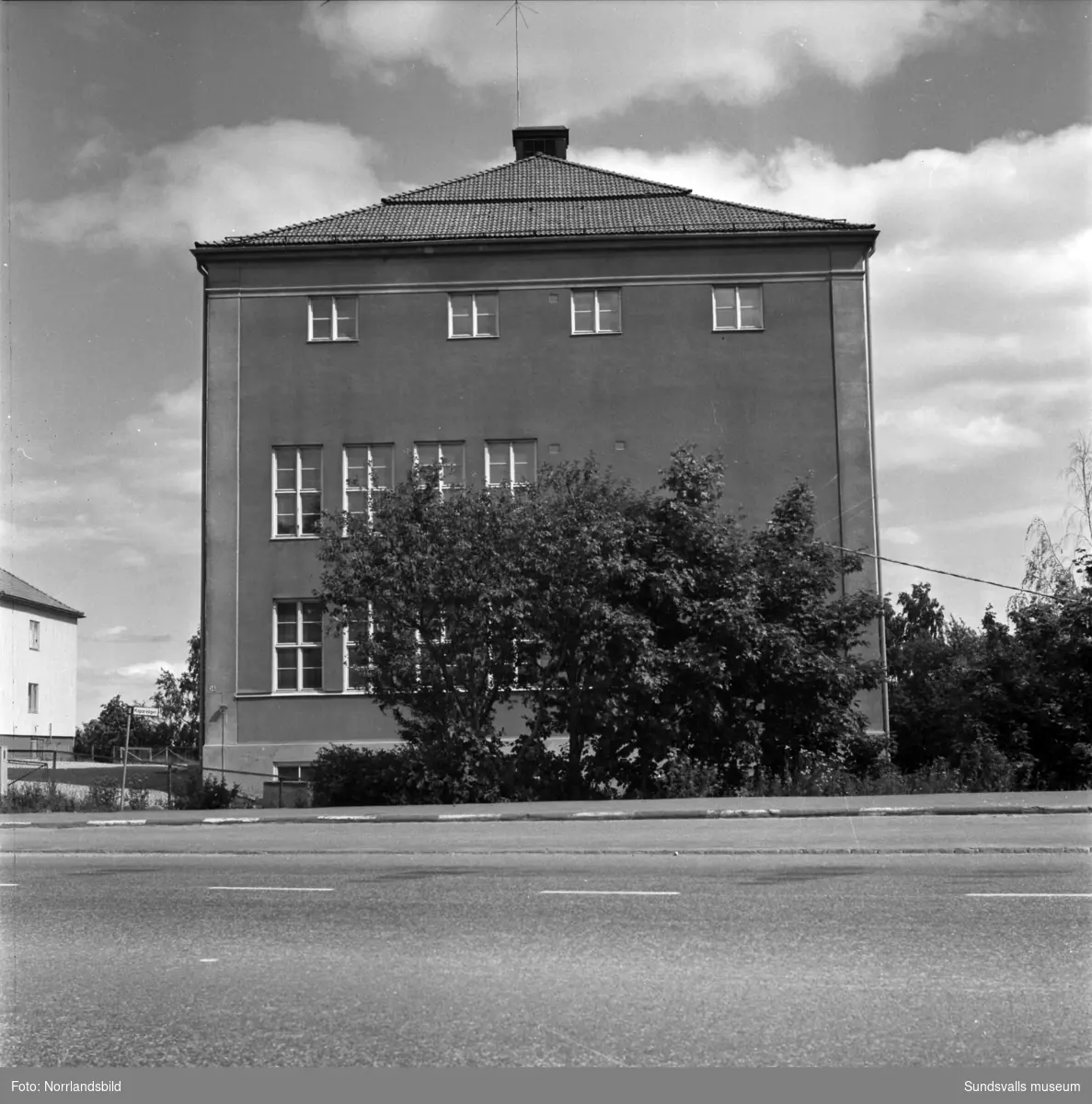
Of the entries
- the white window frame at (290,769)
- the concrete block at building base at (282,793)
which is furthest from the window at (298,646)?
the concrete block at building base at (282,793)

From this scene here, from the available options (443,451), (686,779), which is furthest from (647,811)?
(443,451)

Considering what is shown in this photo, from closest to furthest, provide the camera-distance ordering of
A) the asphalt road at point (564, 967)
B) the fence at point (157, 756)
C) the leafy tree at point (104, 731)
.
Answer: the asphalt road at point (564, 967), the fence at point (157, 756), the leafy tree at point (104, 731)

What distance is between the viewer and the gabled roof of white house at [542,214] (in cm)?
3725

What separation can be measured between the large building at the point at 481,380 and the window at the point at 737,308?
0.06 m

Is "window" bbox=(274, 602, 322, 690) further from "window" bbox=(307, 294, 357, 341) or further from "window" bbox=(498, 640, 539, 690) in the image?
"window" bbox=(498, 640, 539, 690)

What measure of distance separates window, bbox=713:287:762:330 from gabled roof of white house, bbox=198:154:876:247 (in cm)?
159

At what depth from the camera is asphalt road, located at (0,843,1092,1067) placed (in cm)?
612

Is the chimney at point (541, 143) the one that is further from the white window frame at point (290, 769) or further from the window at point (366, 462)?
the white window frame at point (290, 769)

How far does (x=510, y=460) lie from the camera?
36.7 metres

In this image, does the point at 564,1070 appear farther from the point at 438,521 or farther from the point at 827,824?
the point at 438,521

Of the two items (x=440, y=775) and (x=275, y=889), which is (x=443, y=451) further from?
(x=275, y=889)

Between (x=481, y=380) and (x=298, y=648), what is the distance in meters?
8.73

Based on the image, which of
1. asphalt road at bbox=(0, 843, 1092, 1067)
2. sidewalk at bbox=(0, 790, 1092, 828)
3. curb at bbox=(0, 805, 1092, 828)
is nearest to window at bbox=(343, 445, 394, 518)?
sidewalk at bbox=(0, 790, 1092, 828)

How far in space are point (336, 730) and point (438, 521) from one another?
12.8 m
